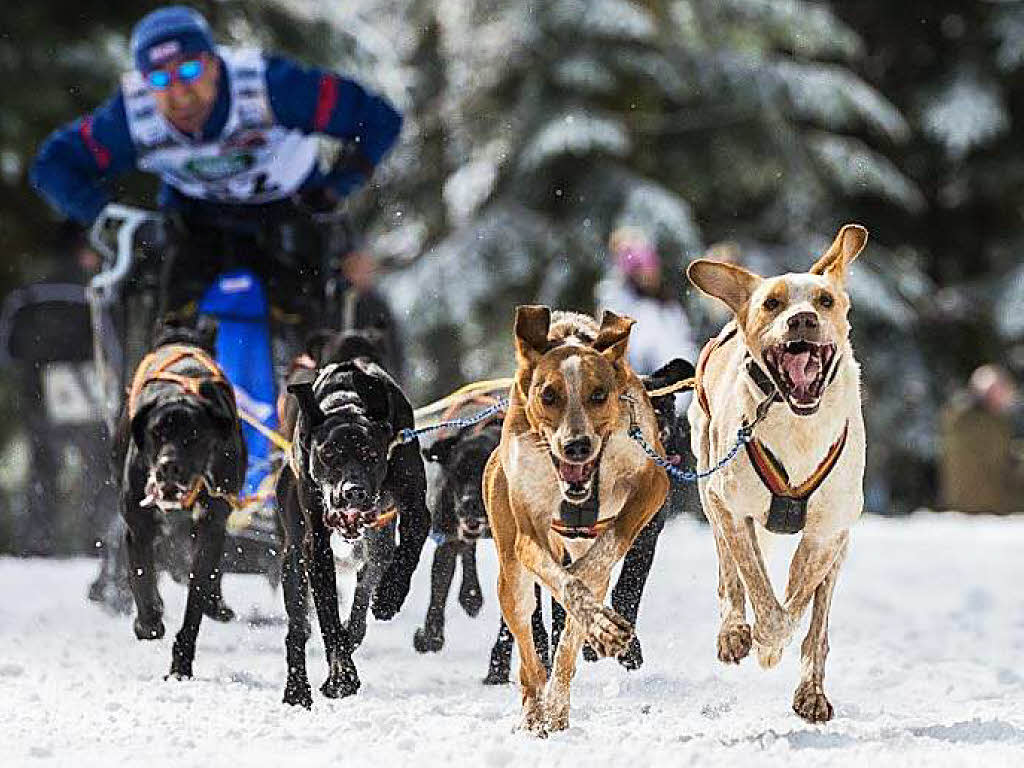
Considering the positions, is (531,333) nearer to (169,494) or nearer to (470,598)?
(169,494)

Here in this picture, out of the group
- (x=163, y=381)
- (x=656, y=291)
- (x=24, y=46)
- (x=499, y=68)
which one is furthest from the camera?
(x=499, y=68)

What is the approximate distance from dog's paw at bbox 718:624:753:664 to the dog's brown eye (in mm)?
764

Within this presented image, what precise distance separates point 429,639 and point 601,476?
176 centimetres

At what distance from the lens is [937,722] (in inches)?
180

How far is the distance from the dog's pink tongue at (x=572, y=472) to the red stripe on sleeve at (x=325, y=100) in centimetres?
307

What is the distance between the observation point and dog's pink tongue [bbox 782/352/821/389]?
3.98 m

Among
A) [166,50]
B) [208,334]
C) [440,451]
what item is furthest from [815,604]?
[166,50]

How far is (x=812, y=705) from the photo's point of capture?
4.39 metres

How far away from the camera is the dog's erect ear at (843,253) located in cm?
414

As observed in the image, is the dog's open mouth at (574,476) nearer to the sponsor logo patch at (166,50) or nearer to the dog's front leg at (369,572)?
the dog's front leg at (369,572)

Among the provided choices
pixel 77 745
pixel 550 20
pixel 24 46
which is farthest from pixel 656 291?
pixel 550 20

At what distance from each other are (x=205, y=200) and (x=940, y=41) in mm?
13546

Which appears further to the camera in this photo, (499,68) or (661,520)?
(499,68)

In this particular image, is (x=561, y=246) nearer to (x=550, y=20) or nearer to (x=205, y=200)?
(x=550, y=20)
